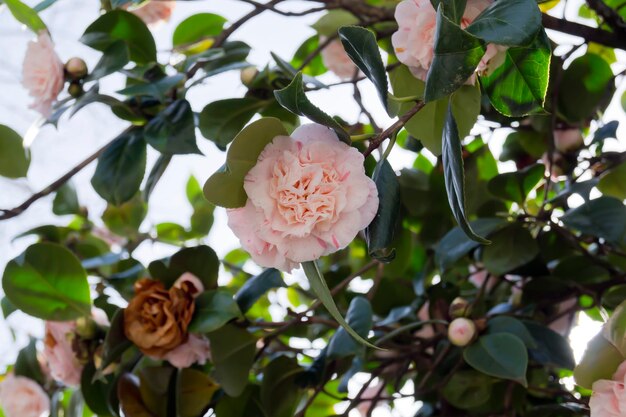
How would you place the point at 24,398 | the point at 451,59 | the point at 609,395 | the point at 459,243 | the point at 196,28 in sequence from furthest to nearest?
1. the point at 196,28
2. the point at 24,398
3. the point at 459,243
4. the point at 609,395
5. the point at 451,59

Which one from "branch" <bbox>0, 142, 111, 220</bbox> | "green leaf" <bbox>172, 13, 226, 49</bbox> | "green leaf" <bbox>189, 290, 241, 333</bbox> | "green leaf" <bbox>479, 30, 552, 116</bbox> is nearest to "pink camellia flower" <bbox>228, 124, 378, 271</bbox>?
"green leaf" <bbox>479, 30, 552, 116</bbox>

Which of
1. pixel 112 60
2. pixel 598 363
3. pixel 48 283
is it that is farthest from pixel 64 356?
pixel 598 363

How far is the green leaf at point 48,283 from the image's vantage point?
0.77 m

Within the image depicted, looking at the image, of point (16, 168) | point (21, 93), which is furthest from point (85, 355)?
point (21, 93)

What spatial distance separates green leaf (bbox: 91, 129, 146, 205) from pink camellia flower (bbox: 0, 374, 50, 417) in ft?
0.86

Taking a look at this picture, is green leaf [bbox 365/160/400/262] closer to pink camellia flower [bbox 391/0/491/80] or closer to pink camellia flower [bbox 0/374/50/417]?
pink camellia flower [bbox 391/0/491/80]

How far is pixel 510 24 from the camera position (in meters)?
0.42

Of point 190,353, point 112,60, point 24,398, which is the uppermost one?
point 112,60

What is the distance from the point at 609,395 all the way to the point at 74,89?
1.78 ft

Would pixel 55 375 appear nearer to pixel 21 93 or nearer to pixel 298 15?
pixel 298 15

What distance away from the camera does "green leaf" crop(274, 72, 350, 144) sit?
0.45 meters

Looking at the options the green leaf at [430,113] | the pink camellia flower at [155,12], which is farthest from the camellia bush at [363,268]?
the pink camellia flower at [155,12]

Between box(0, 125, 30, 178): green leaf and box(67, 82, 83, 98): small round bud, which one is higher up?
box(67, 82, 83, 98): small round bud

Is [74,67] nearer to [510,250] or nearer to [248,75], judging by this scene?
[248,75]
